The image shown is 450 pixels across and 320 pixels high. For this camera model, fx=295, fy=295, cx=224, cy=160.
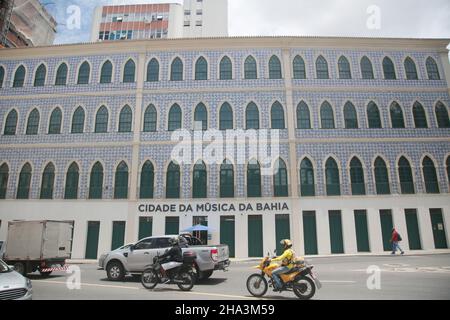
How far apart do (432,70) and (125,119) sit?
2417cm

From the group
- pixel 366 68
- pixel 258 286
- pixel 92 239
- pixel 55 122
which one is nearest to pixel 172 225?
pixel 92 239

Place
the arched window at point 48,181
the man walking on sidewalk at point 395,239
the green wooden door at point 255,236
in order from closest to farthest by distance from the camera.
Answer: the man walking on sidewalk at point 395,239
the green wooden door at point 255,236
the arched window at point 48,181

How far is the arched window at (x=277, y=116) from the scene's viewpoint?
856 inches

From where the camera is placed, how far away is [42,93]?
2342cm

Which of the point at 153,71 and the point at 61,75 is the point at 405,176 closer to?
the point at 153,71

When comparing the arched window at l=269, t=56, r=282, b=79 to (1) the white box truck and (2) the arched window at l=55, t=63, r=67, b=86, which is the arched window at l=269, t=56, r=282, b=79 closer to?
(2) the arched window at l=55, t=63, r=67, b=86

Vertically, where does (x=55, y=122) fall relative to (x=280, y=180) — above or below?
above

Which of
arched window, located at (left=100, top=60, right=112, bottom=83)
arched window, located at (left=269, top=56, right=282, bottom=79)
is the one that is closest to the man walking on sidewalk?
arched window, located at (left=269, top=56, right=282, bottom=79)

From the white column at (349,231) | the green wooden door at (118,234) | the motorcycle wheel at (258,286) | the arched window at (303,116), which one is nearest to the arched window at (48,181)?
the green wooden door at (118,234)

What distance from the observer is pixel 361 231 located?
65.8 ft

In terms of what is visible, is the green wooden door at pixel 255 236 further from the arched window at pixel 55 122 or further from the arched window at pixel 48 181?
the arched window at pixel 55 122

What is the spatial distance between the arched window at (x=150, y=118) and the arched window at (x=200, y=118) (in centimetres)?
309

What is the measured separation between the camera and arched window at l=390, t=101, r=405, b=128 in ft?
72.1
